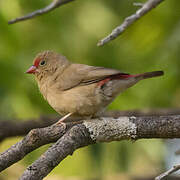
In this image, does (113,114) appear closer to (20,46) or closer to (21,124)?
(21,124)

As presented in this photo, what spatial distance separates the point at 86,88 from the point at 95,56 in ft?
4.22

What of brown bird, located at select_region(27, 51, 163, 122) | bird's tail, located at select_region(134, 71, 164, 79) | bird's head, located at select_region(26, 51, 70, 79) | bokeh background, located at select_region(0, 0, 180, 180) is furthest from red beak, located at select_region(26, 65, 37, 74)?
bird's tail, located at select_region(134, 71, 164, 79)

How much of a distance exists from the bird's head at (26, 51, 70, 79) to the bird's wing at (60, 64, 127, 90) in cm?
30

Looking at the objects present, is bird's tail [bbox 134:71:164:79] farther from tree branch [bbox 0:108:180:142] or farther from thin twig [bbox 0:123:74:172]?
thin twig [bbox 0:123:74:172]

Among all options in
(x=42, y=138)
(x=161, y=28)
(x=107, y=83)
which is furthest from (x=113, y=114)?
(x=42, y=138)

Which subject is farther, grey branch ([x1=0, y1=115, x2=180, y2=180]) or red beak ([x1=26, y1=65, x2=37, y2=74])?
red beak ([x1=26, y1=65, x2=37, y2=74])

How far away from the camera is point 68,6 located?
6.33m

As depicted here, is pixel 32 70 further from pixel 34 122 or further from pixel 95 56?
pixel 95 56

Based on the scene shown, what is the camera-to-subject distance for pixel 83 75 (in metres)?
5.05

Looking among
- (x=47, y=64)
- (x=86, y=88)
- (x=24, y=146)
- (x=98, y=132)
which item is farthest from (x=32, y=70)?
(x=24, y=146)

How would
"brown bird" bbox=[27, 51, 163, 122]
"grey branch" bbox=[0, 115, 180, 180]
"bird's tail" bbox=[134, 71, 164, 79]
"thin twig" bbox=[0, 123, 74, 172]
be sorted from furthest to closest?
"brown bird" bbox=[27, 51, 163, 122] → "bird's tail" bbox=[134, 71, 164, 79] → "grey branch" bbox=[0, 115, 180, 180] → "thin twig" bbox=[0, 123, 74, 172]

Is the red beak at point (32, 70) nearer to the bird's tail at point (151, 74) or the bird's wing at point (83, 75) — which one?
the bird's wing at point (83, 75)

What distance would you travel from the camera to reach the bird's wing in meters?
4.79

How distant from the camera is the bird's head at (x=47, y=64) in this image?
5.71 metres
